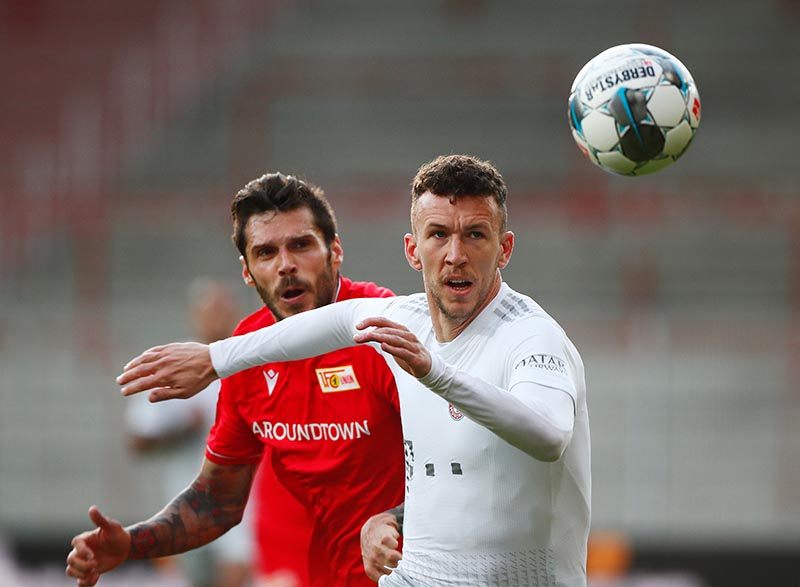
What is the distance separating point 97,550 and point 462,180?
203 cm

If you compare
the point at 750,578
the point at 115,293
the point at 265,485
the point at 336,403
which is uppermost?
the point at 115,293

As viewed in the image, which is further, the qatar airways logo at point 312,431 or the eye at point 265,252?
the eye at point 265,252

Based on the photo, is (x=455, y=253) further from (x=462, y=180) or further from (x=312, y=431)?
(x=312, y=431)

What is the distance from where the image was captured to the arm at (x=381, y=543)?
422 cm

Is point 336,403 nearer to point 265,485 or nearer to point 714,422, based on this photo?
point 265,485

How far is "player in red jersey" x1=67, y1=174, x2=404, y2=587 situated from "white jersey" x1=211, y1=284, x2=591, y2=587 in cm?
59

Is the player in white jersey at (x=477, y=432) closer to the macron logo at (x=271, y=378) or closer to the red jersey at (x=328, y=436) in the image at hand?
the red jersey at (x=328, y=436)

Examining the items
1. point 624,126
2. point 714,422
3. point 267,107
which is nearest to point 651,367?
point 714,422

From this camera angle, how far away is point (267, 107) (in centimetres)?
1650

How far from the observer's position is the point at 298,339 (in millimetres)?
4387

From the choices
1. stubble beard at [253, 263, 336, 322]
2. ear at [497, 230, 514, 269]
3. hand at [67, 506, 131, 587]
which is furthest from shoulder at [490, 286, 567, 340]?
hand at [67, 506, 131, 587]

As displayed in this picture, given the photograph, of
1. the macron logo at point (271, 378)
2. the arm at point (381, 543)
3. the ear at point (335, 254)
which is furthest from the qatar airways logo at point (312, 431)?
the ear at point (335, 254)

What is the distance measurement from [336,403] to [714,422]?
20.2ft

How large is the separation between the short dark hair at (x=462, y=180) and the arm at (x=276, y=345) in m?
0.56
